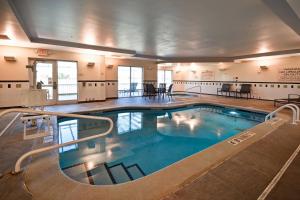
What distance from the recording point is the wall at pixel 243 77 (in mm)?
8516

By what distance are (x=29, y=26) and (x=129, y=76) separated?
6.40 metres

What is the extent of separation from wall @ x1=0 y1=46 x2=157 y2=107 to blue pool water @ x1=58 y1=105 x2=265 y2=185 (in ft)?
5.75

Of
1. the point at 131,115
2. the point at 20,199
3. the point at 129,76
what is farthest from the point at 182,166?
the point at 129,76

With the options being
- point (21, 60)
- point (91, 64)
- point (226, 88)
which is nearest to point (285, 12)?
point (91, 64)

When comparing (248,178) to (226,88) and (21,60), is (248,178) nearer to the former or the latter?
(21,60)

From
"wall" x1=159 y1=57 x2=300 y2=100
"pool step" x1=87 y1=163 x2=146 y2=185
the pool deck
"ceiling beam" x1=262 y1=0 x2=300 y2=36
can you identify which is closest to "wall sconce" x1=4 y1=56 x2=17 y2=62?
the pool deck

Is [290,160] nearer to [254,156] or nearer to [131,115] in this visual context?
[254,156]

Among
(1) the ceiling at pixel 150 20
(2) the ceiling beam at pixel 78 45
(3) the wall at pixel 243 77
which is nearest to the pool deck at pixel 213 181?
(1) the ceiling at pixel 150 20

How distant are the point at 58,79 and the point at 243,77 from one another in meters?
9.64

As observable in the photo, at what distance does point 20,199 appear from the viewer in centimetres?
155

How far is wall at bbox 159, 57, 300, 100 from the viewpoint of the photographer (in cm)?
852

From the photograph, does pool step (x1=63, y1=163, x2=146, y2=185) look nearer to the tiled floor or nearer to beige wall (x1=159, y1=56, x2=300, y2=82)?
the tiled floor

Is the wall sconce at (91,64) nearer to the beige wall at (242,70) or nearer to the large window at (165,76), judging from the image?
the large window at (165,76)

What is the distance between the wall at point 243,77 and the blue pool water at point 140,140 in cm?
322
